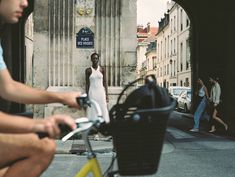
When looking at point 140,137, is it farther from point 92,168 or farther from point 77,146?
point 77,146

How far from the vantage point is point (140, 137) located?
2.06m

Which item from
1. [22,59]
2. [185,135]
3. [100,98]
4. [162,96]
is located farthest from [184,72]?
[162,96]

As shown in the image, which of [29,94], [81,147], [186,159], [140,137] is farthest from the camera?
[81,147]

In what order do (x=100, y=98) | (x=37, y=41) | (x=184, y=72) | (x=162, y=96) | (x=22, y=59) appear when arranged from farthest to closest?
(x=184, y=72), (x=22, y=59), (x=37, y=41), (x=100, y=98), (x=162, y=96)

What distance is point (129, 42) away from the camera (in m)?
12.9

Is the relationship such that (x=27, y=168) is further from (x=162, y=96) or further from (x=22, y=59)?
(x=22, y=59)

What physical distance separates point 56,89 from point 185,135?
405 cm

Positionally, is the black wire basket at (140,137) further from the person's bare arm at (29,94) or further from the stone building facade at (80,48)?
the stone building facade at (80,48)

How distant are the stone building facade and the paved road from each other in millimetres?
2157

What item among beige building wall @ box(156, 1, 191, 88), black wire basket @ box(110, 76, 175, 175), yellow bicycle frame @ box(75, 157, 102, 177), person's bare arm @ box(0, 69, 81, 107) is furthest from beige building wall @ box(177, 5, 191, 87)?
black wire basket @ box(110, 76, 175, 175)

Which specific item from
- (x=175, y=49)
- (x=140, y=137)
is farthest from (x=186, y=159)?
(x=175, y=49)

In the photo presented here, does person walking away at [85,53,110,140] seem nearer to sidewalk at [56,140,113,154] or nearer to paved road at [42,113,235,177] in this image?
sidewalk at [56,140,113,154]

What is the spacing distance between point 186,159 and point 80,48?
486cm

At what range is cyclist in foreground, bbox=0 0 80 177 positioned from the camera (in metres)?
1.93
